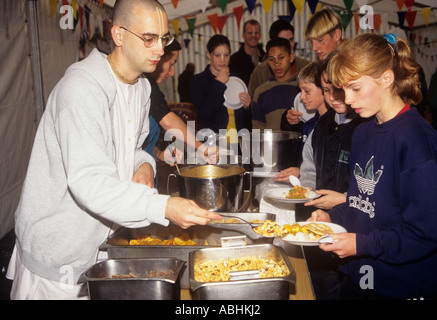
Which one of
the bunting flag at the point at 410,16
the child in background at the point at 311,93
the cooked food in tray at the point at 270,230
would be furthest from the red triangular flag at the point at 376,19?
the cooked food in tray at the point at 270,230

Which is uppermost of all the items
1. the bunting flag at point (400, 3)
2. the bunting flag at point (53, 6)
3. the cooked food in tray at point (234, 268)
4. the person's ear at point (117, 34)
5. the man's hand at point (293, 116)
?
the bunting flag at point (400, 3)

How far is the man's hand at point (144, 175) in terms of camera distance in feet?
4.83

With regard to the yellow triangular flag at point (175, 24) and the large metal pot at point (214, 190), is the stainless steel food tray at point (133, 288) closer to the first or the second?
the large metal pot at point (214, 190)

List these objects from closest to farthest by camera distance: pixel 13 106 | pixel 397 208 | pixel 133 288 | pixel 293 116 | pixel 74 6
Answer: pixel 133 288, pixel 397 208, pixel 293 116, pixel 13 106, pixel 74 6

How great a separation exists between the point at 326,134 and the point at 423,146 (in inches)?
35.0

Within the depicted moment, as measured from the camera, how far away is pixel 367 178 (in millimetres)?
1328

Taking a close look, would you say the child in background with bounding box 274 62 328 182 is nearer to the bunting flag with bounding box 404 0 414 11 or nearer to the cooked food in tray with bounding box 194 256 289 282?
the cooked food in tray with bounding box 194 256 289 282

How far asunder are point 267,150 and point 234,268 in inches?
37.7

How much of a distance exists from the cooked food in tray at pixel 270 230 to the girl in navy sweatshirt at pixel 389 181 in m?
0.14

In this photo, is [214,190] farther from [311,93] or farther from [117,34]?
[311,93]

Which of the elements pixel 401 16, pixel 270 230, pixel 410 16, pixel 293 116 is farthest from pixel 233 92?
pixel 410 16

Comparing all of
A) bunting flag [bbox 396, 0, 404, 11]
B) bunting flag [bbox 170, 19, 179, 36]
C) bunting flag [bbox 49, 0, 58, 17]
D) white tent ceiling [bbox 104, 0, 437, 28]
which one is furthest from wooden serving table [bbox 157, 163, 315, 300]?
bunting flag [bbox 170, 19, 179, 36]

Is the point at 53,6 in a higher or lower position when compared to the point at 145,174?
higher

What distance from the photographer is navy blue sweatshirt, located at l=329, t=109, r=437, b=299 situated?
3.59 feet
